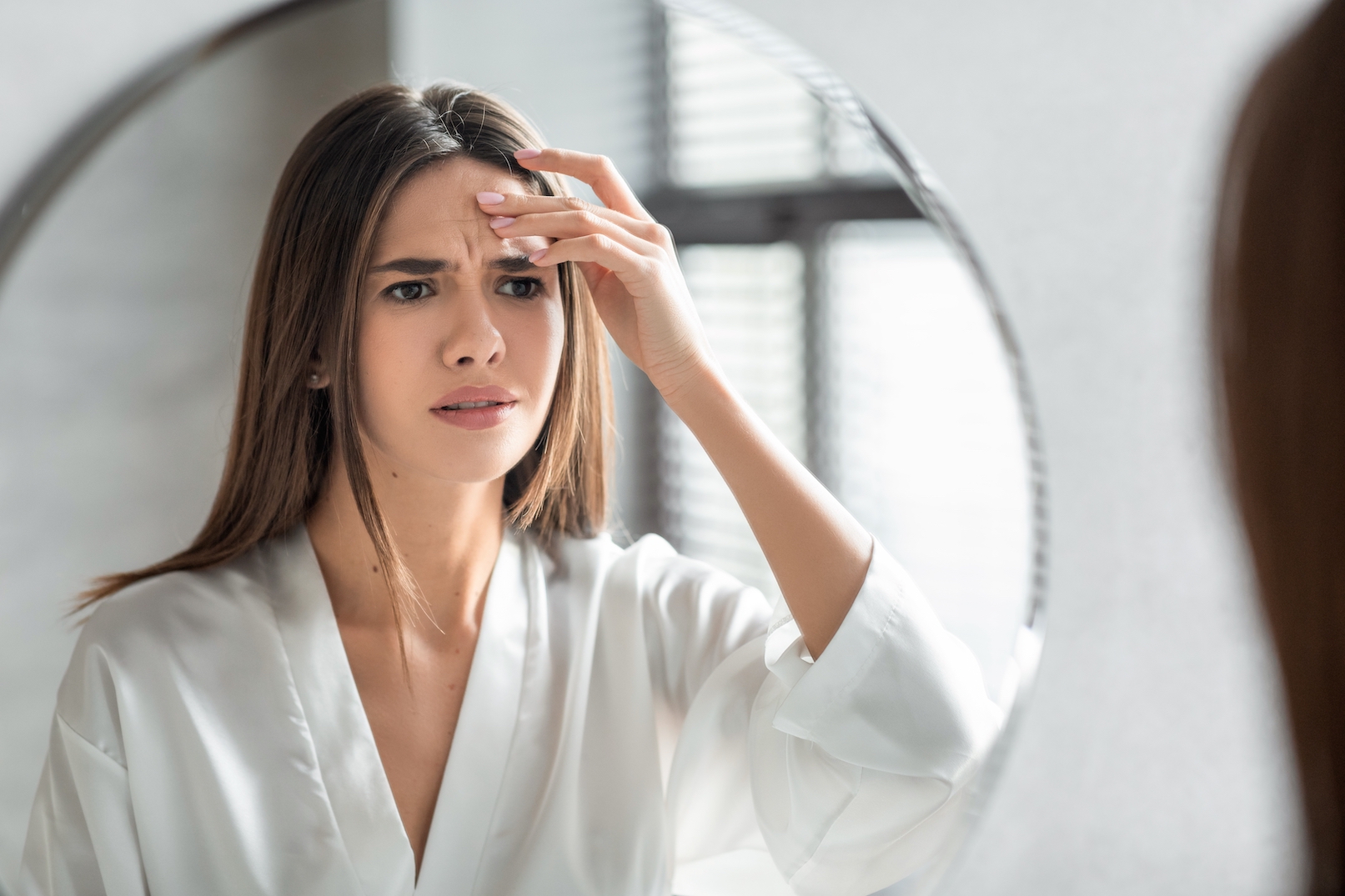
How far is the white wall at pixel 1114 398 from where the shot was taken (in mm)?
592

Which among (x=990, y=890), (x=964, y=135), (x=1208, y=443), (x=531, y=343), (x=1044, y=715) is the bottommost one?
(x=990, y=890)

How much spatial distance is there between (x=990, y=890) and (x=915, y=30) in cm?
54

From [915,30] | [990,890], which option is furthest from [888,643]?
[915,30]

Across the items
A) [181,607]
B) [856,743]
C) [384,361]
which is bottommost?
[856,743]

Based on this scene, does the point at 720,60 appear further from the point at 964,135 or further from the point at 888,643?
the point at 888,643

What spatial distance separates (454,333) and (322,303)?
0.05 m

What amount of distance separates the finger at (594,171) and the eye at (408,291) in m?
0.07

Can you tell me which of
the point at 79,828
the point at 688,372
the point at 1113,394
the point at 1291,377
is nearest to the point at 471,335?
the point at 688,372

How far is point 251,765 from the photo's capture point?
405mm

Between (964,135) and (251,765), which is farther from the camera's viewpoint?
(964,135)

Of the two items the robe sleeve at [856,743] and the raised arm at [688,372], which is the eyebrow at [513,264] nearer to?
the raised arm at [688,372]

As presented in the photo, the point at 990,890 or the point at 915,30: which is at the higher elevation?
the point at 915,30

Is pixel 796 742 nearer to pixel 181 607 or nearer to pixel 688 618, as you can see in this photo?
pixel 688 618

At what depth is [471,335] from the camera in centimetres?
41
